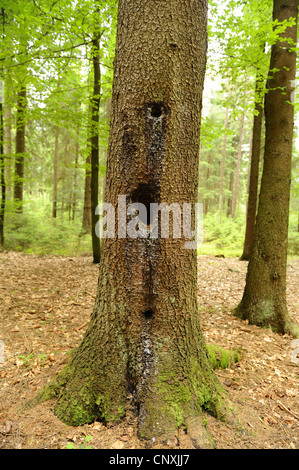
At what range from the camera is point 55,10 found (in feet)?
17.8

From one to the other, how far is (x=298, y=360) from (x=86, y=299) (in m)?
3.91

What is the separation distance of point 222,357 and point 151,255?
6.62 feet

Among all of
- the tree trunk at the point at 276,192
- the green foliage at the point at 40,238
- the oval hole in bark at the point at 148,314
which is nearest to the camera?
the oval hole in bark at the point at 148,314

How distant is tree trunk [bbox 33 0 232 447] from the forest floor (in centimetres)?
15

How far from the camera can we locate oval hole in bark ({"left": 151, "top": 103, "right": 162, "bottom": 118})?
1.96 m

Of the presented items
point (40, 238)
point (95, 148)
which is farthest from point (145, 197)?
point (40, 238)

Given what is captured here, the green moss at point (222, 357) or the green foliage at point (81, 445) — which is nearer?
the green foliage at point (81, 445)

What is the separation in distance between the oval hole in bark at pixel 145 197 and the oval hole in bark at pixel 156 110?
0.56 meters

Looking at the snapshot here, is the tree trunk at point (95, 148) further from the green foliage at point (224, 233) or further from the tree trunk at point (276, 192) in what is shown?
the green foliage at point (224, 233)

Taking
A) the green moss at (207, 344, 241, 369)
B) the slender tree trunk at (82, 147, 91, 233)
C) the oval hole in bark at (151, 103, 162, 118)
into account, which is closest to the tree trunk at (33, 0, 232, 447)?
the oval hole in bark at (151, 103, 162, 118)

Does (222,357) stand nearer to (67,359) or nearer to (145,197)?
(67,359)

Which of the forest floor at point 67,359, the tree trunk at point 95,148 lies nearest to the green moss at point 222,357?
the forest floor at point 67,359

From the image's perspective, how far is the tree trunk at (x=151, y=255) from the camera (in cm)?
197
